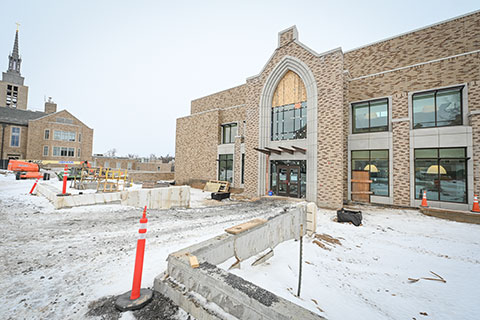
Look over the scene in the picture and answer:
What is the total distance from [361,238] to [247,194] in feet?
31.3

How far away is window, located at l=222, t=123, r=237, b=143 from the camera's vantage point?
19.8 meters

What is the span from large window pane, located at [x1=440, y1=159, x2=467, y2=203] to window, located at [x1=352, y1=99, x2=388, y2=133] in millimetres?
3743

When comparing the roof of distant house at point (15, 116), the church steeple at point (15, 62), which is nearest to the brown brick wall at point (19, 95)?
the church steeple at point (15, 62)

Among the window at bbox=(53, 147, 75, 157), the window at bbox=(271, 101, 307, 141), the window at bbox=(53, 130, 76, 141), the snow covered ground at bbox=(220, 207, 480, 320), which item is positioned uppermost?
the window at bbox=(53, 130, 76, 141)

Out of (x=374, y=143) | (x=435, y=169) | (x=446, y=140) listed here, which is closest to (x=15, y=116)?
(x=374, y=143)

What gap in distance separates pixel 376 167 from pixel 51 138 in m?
51.4

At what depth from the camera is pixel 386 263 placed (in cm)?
533

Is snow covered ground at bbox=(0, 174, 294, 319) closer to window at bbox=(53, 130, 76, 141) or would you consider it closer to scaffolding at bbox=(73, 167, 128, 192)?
scaffolding at bbox=(73, 167, 128, 192)

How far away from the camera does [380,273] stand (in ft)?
15.7

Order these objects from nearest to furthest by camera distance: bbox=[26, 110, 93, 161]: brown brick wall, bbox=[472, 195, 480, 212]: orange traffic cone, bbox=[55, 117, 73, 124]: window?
bbox=[472, 195, 480, 212]: orange traffic cone < bbox=[26, 110, 93, 161]: brown brick wall < bbox=[55, 117, 73, 124]: window

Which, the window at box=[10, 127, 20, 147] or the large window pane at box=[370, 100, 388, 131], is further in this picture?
the window at box=[10, 127, 20, 147]

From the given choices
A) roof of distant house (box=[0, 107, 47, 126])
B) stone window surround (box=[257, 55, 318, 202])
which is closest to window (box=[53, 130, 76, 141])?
roof of distant house (box=[0, 107, 47, 126])

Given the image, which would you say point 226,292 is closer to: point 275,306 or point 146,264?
point 275,306

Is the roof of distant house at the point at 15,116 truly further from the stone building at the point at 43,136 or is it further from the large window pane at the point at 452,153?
the large window pane at the point at 452,153
